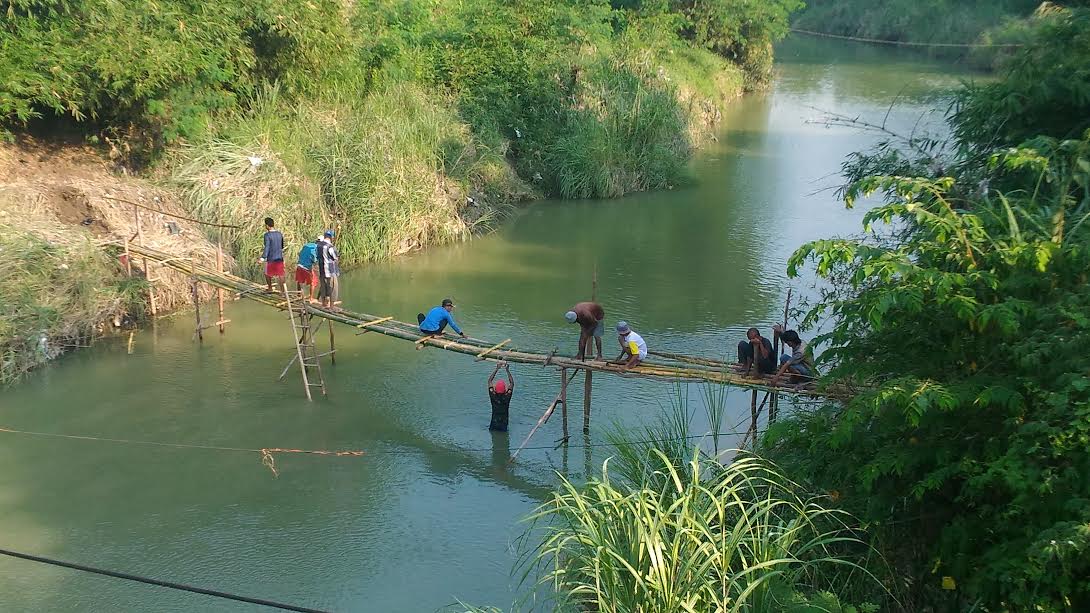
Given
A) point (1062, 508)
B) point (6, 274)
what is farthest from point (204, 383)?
point (1062, 508)

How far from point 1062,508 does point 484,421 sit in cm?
729

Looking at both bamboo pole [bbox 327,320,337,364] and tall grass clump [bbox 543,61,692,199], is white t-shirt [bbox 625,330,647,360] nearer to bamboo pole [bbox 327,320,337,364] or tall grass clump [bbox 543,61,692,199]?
bamboo pole [bbox 327,320,337,364]

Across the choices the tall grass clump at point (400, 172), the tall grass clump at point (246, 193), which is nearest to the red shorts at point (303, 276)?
the tall grass clump at point (246, 193)

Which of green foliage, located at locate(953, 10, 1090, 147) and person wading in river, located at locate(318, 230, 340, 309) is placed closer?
green foliage, located at locate(953, 10, 1090, 147)

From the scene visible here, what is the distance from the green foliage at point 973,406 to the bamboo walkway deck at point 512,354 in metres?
0.87

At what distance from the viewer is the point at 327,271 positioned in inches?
511

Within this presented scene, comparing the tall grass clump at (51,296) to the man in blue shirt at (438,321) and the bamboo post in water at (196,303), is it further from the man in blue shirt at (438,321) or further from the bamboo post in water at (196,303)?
the man in blue shirt at (438,321)

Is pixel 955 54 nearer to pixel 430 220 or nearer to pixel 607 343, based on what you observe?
pixel 430 220

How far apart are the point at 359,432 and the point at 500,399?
5.93 ft

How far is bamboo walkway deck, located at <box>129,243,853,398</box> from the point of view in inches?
388

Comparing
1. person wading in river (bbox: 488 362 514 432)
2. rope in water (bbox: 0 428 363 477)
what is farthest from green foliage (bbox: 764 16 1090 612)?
rope in water (bbox: 0 428 363 477)

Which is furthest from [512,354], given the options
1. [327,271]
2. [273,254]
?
[273,254]

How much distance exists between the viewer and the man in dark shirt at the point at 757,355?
1012cm

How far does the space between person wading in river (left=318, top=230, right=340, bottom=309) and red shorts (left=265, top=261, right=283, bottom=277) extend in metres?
0.74
